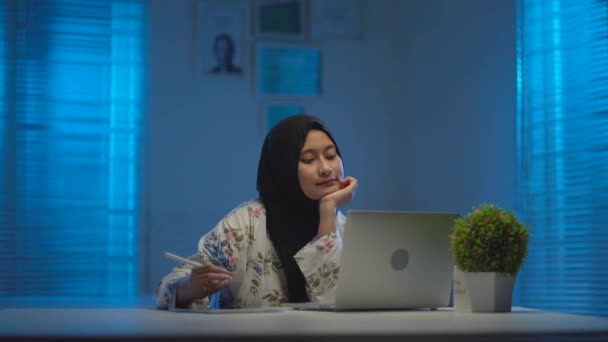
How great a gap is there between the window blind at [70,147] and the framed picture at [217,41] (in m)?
0.33

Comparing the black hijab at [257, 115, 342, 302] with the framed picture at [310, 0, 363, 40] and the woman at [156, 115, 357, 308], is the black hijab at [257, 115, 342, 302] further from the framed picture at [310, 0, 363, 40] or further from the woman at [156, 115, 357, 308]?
the framed picture at [310, 0, 363, 40]

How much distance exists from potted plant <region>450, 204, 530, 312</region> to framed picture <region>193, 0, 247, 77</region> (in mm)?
2987

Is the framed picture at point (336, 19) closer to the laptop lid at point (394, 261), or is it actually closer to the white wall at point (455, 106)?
the white wall at point (455, 106)

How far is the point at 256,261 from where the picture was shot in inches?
90.5

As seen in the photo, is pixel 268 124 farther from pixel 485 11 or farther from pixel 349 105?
pixel 485 11

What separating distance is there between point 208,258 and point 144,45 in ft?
8.26

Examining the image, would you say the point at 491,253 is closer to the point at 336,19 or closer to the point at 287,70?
the point at 287,70

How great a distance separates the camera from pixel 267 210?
7.88ft

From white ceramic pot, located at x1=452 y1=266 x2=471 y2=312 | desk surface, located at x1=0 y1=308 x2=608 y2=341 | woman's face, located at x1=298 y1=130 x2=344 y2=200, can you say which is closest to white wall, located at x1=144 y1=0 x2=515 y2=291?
woman's face, located at x1=298 y1=130 x2=344 y2=200

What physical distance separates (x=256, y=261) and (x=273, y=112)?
2385 millimetres

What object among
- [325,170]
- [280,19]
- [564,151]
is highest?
[280,19]

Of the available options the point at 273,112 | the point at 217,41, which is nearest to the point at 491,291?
the point at 273,112

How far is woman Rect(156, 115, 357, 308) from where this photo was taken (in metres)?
2.21

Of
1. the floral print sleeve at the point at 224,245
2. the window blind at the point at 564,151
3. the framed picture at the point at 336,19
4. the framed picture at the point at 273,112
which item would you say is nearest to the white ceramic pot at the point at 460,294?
the floral print sleeve at the point at 224,245
